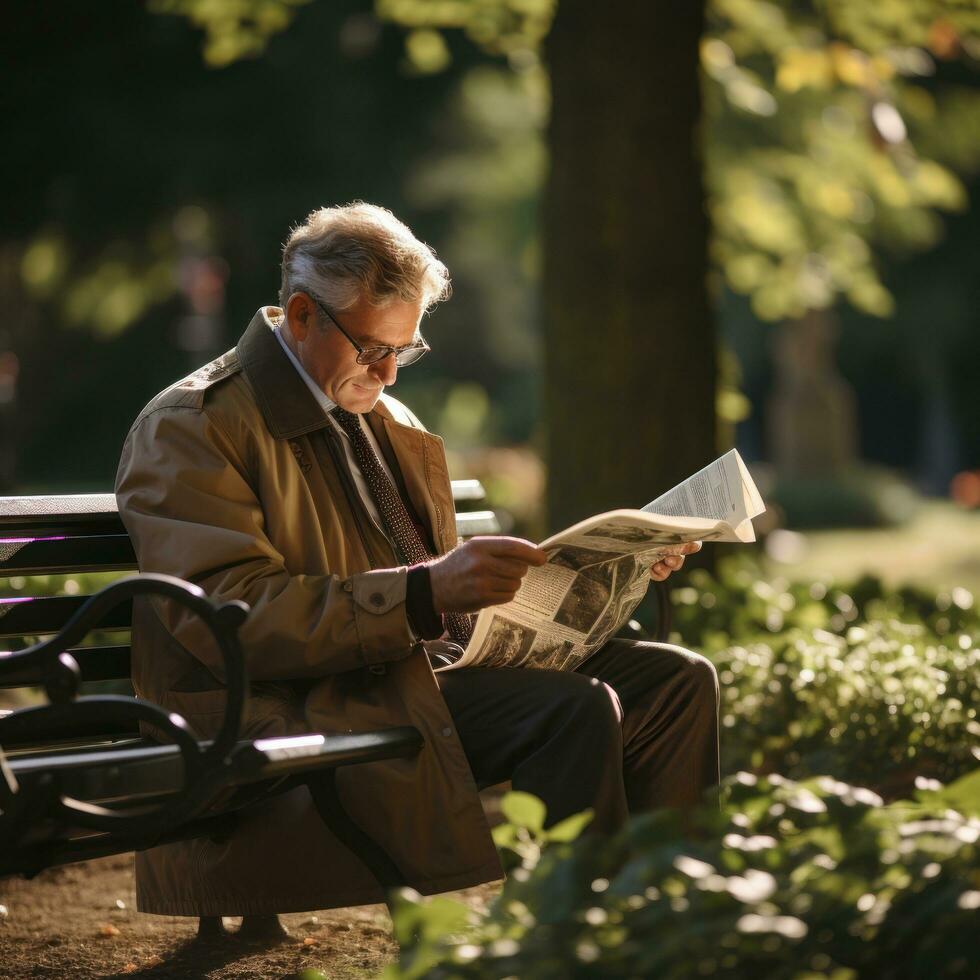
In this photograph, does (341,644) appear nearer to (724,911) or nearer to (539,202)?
(724,911)

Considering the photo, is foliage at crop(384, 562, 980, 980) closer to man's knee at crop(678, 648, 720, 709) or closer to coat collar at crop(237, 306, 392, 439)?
man's knee at crop(678, 648, 720, 709)

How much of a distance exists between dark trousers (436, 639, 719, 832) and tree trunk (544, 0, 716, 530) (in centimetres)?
264

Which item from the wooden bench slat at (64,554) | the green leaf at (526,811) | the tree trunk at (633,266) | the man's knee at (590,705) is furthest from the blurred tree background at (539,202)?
the green leaf at (526,811)

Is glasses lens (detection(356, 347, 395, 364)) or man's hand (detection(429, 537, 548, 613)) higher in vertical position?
glasses lens (detection(356, 347, 395, 364))

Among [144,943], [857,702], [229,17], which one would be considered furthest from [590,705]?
[229,17]

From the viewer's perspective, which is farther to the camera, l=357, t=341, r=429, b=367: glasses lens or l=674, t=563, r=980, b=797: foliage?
l=674, t=563, r=980, b=797: foliage

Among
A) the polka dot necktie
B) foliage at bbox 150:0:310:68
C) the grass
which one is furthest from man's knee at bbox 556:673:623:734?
the grass

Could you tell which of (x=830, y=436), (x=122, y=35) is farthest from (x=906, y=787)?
(x=830, y=436)

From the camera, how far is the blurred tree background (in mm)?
6133

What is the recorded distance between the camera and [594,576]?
10.4 ft

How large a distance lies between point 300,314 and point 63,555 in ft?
2.49

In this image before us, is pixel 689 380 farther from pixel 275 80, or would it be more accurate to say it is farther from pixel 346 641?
pixel 275 80

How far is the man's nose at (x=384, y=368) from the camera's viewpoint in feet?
11.5

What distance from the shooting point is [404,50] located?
1588cm
